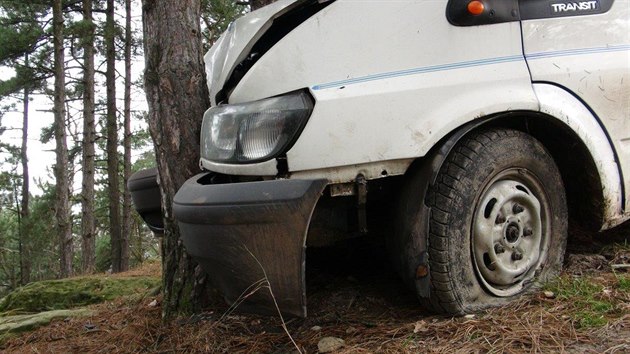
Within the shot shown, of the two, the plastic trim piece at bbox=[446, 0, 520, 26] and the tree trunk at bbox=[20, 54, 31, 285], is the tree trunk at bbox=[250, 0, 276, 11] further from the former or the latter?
the tree trunk at bbox=[20, 54, 31, 285]

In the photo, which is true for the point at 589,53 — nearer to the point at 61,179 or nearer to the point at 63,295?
the point at 63,295

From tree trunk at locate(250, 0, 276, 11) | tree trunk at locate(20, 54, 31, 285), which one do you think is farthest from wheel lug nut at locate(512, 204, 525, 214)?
tree trunk at locate(20, 54, 31, 285)

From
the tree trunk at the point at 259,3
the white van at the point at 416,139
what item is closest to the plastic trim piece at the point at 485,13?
the white van at the point at 416,139

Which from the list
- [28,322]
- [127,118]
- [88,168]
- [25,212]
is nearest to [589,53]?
[28,322]

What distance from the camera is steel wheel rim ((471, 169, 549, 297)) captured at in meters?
2.32

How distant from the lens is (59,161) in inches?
567

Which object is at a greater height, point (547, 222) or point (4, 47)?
point (4, 47)

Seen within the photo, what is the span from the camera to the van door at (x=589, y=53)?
2375mm

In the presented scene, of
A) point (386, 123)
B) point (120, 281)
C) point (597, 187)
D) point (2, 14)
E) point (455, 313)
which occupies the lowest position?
point (120, 281)

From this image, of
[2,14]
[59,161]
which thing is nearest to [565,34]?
[59,161]

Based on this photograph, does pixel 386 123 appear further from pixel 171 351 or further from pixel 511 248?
pixel 171 351

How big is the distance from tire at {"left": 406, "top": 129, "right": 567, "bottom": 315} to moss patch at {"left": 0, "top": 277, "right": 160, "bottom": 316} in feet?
11.3

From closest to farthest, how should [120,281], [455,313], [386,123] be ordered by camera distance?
[386,123] → [455,313] → [120,281]

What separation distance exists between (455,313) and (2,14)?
1724 centimetres
